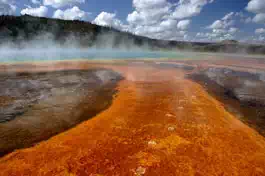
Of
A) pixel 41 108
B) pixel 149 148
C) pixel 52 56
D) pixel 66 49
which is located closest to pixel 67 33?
pixel 66 49

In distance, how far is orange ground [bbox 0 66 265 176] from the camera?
102 inches

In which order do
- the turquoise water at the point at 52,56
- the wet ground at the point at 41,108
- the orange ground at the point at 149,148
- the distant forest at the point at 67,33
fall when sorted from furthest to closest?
1. the distant forest at the point at 67,33
2. the turquoise water at the point at 52,56
3. the wet ground at the point at 41,108
4. the orange ground at the point at 149,148

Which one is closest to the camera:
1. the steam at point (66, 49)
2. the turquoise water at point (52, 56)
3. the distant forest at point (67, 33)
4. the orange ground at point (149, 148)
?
the orange ground at point (149, 148)

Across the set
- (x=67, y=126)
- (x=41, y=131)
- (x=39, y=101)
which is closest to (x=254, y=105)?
(x=67, y=126)

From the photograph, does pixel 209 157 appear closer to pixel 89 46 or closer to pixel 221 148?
pixel 221 148

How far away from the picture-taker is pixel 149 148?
313cm

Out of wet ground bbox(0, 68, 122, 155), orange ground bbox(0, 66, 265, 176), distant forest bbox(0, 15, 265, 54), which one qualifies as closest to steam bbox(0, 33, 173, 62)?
distant forest bbox(0, 15, 265, 54)

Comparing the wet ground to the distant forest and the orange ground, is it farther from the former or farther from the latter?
the distant forest

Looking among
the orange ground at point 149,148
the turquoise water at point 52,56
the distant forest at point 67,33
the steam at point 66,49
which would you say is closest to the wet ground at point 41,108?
the orange ground at point 149,148

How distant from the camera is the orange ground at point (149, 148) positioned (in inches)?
102

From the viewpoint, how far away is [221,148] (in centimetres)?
316

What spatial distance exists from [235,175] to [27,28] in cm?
4992

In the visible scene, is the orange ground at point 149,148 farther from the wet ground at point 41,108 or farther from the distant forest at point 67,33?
the distant forest at point 67,33

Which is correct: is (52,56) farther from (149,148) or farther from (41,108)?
(149,148)
